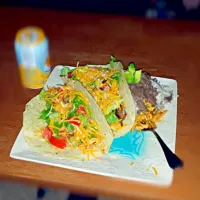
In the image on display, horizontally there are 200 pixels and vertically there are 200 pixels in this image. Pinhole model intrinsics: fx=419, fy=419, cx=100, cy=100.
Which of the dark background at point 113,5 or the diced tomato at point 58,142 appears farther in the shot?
the dark background at point 113,5

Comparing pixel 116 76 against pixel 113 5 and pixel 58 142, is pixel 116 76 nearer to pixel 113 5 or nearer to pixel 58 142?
pixel 58 142

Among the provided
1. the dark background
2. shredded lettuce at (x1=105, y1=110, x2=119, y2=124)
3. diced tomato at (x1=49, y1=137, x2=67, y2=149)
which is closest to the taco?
shredded lettuce at (x1=105, y1=110, x2=119, y2=124)

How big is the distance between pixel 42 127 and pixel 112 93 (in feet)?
0.68

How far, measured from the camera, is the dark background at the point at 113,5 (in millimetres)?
2035

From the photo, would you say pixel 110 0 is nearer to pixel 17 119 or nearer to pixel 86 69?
pixel 86 69

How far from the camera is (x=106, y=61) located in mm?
1351

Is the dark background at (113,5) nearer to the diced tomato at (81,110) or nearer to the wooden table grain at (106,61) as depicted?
the wooden table grain at (106,61)

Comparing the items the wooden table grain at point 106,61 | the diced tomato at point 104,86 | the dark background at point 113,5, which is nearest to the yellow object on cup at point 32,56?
the wooden table grain at point 106,61

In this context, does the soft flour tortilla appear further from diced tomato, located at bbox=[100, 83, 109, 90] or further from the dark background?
the dark background

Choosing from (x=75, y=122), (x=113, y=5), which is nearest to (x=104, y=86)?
(x=75, y=122)

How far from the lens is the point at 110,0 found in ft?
6.73

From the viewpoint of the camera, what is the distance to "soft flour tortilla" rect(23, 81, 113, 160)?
104 centimetres

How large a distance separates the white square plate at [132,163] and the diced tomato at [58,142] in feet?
0.15


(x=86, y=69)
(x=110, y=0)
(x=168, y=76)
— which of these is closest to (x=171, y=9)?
(x=110, y=0)
